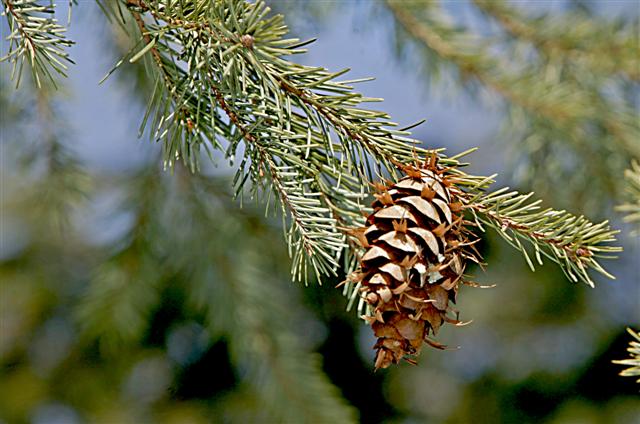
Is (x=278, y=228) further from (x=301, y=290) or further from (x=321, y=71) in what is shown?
(x=321, y=71)

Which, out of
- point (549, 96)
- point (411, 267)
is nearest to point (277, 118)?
point (411, 267)

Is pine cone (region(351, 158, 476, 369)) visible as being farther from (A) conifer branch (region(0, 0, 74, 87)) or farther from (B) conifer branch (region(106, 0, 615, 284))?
(A) conifer branch (region(0, 0, 74, 87))

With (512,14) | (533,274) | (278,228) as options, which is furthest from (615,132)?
(533,274)

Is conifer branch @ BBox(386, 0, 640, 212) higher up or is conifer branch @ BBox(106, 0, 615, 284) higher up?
conifer branch @ BBox(386, 0, 640, 212)

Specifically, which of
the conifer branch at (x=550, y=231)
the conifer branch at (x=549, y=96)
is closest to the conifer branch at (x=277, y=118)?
the conifer branch at (x=550, y=231)

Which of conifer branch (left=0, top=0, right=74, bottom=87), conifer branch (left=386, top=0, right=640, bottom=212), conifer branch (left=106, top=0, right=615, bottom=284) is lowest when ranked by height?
conifer branch (left=0, top=0, right=74, bottom=87)

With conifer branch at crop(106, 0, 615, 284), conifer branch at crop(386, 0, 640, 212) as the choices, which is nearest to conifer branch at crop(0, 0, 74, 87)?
conifer branch at crop(106, 0, 615, 284)

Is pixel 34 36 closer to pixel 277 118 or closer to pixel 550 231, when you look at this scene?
pixel 277 118

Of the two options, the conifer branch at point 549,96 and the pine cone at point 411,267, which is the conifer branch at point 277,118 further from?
the conifer branch at point 549,96

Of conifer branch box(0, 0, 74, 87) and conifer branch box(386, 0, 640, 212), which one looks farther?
conifer branch box(386, 0, 640, 212)
